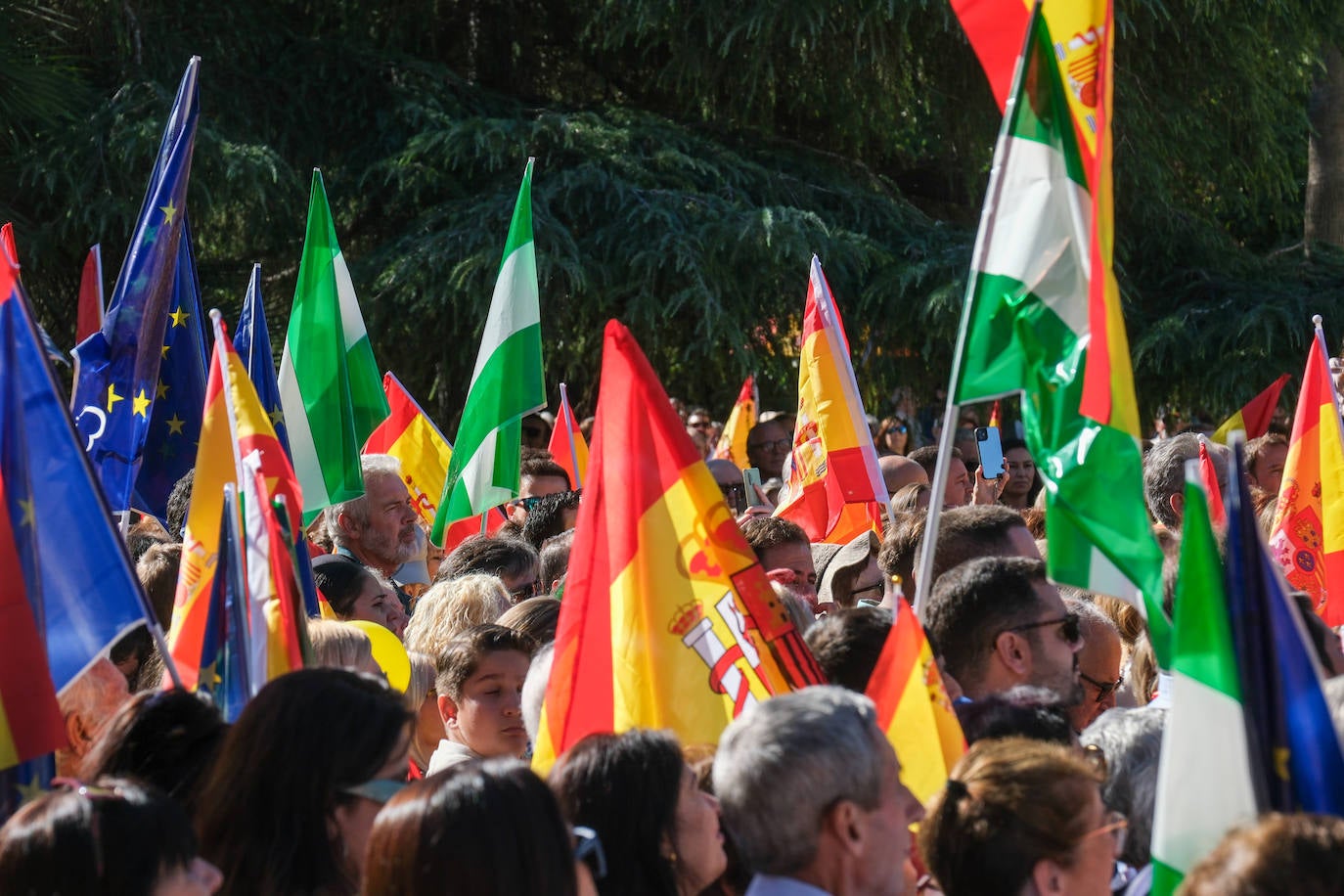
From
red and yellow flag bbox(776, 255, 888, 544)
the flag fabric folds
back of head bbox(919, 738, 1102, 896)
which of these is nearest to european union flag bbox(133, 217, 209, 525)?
red and yellow flag bbox(776, 255, 888, 544)

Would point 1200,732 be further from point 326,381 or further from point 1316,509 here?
point 326,381

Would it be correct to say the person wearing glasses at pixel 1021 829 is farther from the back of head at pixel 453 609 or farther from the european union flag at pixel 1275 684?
the back of head at pixel 453 609

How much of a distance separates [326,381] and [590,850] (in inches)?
164

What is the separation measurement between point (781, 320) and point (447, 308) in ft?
8.40

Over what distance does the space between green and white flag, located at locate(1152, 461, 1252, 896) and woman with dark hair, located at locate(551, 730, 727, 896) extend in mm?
818

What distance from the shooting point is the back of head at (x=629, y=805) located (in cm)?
290

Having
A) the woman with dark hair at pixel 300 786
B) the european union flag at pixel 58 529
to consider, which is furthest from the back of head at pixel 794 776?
the european union flag at pixel 58 529

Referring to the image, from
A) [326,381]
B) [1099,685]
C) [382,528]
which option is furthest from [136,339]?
[1099,685]

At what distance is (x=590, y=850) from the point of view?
2.73m

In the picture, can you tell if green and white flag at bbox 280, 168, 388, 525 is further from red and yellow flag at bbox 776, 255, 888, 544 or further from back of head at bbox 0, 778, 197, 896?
back of head at bbox 0, 778, 197, 896

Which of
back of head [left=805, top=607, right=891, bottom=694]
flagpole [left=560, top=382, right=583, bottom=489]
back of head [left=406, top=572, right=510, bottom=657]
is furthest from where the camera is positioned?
flagpole [left=560, top=382, right=583, bottom=489]

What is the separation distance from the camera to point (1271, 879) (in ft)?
7.23

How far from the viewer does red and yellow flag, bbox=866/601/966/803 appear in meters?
3.24

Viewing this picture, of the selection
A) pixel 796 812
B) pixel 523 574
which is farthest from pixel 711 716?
pixel 523 574
